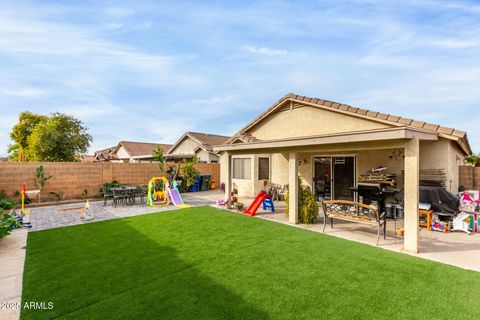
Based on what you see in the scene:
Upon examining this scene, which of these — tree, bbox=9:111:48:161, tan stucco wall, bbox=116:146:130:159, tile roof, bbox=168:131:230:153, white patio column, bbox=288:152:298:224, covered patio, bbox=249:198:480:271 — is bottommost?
covered patio, bbox=249:198:480:271

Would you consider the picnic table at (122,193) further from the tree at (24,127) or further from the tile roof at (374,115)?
the tree at (24,127)

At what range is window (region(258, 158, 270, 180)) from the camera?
14420 mm

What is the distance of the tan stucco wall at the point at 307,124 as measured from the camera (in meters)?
10.4

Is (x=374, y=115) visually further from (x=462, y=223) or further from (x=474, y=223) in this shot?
(x=474, y=223)

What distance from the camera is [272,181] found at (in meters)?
14.1

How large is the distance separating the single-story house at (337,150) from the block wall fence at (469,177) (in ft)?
2.19

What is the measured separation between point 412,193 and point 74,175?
15991mm

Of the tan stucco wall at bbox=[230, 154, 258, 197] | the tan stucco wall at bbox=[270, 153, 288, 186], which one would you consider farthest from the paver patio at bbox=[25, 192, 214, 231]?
the tan stucco wall at bbox=[270, 153, 288, 186]

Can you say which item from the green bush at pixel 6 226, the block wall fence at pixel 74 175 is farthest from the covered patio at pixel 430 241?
the block wall fence at pixel 74 175

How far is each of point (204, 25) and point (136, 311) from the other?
11254 millimetres

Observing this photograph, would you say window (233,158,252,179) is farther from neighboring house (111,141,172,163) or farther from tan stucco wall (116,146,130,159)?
tan stucco wall (116,146,130,159)

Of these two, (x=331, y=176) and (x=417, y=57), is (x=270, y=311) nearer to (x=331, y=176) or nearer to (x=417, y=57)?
(x=331, y=176)

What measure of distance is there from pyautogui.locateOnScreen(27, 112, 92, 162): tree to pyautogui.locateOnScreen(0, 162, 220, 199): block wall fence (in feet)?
31.2

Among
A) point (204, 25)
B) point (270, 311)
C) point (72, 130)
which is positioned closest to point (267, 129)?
point (204, 25)
